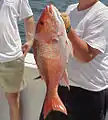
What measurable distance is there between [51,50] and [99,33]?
371 mm

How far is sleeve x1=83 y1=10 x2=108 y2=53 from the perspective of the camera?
1.86 meters

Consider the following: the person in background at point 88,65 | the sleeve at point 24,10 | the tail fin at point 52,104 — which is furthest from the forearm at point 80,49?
the sleeve at point 24,10

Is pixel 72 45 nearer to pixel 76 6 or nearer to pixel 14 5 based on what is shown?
pixel 76 6

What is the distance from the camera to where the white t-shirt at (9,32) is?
2.48 m

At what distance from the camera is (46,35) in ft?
5.07

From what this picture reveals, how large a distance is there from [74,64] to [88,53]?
0.58ft

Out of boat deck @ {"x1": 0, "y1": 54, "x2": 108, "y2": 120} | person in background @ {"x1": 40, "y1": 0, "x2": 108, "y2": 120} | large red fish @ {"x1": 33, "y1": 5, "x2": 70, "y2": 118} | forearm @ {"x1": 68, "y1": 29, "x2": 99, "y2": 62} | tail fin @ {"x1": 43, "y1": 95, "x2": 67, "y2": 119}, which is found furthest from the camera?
boat deck @ {"x1": 0, "y1": 54, "x2": 108, "y2": 120}

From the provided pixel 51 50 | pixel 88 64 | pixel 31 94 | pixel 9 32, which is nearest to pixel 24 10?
pixel 9 32

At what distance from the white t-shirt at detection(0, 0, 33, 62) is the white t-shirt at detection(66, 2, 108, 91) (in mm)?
526

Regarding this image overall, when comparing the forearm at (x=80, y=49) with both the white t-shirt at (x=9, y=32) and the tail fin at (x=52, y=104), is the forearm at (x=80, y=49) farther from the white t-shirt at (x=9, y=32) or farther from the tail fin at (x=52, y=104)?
the white t-shirt at (x=9, y=32)

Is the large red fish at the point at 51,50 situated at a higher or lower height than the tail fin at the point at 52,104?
higher

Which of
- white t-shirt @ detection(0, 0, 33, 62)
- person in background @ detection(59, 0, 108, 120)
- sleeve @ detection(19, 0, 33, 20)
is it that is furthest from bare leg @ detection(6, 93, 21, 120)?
person in background @ detection(59, 0, 108, 120)

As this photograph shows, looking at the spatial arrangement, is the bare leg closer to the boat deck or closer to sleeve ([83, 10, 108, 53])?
the boat deck

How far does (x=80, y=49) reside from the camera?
1822mm
